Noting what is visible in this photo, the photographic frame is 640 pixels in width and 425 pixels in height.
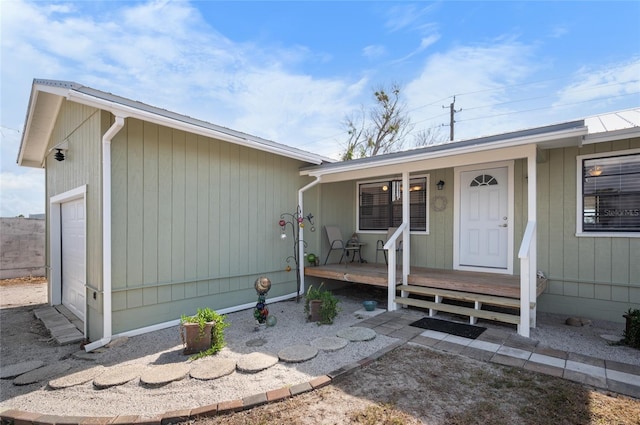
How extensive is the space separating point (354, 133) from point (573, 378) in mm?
14901

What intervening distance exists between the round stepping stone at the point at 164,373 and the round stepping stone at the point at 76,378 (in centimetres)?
45

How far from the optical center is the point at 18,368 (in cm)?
315

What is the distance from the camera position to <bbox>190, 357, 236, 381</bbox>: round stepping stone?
278 cm

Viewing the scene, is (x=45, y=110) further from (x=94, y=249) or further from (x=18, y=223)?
(x=18, y=223)

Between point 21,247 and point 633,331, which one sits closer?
point 633,331

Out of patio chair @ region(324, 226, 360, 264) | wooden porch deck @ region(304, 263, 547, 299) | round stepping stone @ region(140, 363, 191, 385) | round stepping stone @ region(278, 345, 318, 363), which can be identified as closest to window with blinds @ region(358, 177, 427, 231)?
patio chair @ region(324, 226, 360, 264)

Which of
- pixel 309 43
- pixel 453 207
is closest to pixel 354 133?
pixel 309 43

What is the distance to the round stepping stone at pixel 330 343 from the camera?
338 cm

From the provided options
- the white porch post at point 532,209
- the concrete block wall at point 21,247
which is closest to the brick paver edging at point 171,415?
the white porch post at point 532,209

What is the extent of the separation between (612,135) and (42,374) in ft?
21.8

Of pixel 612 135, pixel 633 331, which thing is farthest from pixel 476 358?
pixel 612 135

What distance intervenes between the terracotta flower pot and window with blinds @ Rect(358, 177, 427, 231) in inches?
165

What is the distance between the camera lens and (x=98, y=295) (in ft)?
12.5

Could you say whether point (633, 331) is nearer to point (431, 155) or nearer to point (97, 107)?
point (431, 155)
